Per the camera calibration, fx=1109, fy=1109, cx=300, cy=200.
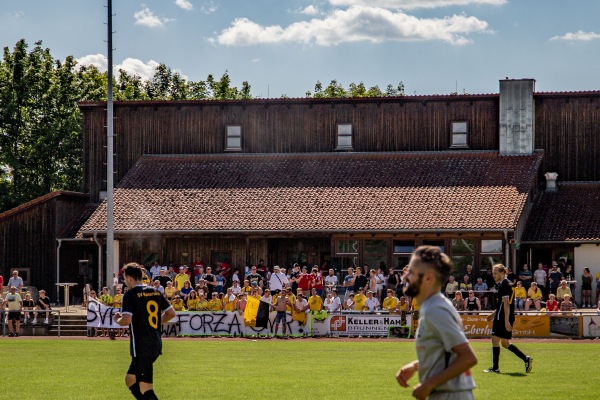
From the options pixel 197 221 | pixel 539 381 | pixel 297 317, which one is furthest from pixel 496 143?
pixel 539 381

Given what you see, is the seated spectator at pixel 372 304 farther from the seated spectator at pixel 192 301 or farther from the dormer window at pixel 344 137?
the dormer window at pixel 344 137

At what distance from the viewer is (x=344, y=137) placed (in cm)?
5044

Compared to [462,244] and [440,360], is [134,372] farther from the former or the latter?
[462,244]

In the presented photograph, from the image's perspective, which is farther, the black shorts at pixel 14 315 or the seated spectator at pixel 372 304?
the black shorts at pixel 14 315

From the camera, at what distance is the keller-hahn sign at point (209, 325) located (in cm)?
3362

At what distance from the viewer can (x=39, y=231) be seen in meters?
48.9

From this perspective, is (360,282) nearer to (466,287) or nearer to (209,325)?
(466,287)

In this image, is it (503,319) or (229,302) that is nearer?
(503,319)

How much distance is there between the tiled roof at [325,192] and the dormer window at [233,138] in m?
0.75

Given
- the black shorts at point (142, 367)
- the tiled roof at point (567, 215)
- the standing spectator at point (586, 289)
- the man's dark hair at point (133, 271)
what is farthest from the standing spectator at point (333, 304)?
the man's dark hair at point (133, 271)

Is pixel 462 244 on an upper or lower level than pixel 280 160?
lower

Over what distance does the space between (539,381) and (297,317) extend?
53.6 feet

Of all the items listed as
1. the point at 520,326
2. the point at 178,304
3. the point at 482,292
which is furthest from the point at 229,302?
the point at 520,326

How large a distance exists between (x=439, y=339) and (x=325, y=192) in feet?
127
